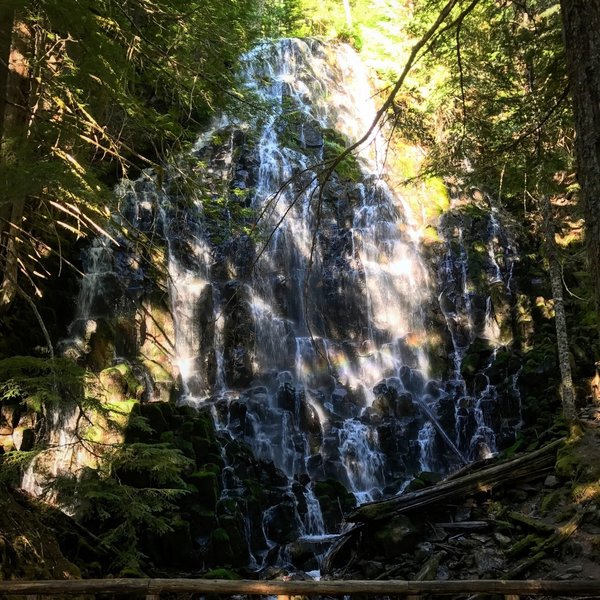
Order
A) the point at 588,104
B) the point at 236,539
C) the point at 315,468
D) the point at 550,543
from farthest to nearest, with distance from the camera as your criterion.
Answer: the point at 315,468
the point at 236,539
the point at 550,543
the point at 588,104

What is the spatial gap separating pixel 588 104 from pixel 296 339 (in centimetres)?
1455

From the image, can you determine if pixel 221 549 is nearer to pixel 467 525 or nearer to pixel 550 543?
pixel 467 525

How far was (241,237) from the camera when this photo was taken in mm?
17984

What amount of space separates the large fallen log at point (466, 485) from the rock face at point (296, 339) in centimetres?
57

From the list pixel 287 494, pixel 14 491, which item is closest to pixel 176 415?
pixel 287 494

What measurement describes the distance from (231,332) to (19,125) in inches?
440

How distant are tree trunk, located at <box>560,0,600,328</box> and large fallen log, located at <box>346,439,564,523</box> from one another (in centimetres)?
758

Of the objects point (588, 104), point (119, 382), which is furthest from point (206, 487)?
point (588, 104)

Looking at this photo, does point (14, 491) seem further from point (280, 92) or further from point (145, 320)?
point (280, 92)

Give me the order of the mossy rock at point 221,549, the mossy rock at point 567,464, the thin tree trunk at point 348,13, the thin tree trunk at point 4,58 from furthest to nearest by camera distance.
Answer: the thin tree trunk at point 348,13 < the mossy rock at point 221,549 < the mossy rock at point 567,464 < the thin tree trunk at point 4,58

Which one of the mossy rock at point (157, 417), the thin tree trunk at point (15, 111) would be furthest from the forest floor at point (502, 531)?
the thin tree trunk at point (15, 111)

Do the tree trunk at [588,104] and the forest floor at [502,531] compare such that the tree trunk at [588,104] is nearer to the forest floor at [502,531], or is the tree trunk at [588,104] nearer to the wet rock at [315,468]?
the forest floor at [502,531]

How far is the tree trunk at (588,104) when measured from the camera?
2.40 m

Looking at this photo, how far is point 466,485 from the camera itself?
9.52m
